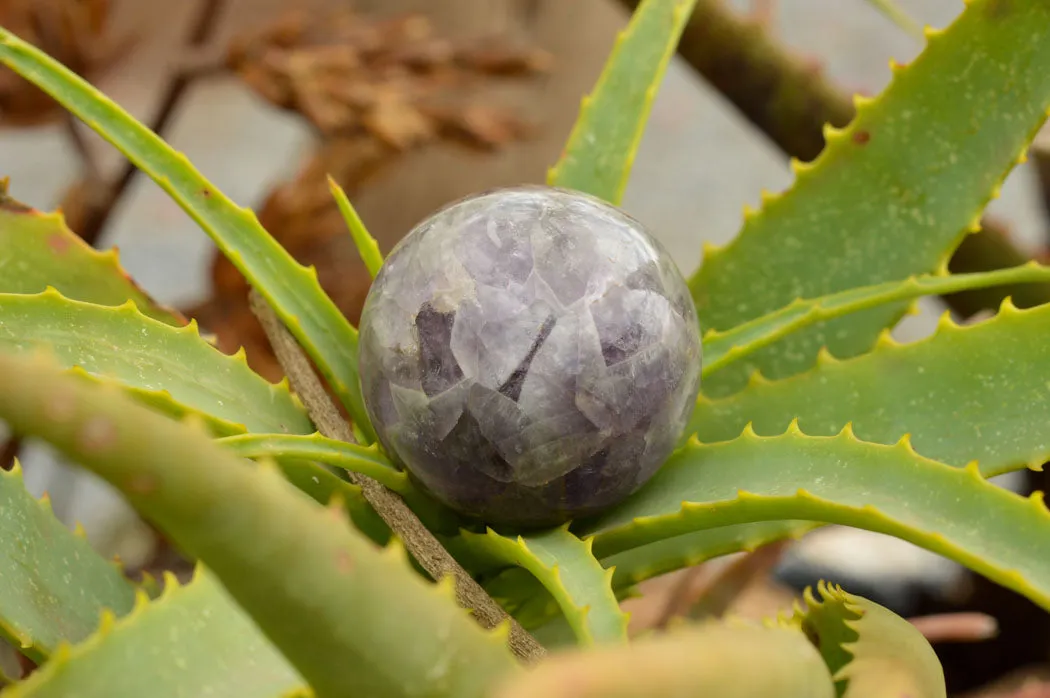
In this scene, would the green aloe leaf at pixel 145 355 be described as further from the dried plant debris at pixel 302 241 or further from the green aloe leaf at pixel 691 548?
the dried plant debris at pixel 302 241

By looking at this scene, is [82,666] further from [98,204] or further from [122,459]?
[98,204]

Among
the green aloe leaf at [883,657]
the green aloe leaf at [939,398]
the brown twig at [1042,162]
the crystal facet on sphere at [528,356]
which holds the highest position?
the brown twig at [1042,162]

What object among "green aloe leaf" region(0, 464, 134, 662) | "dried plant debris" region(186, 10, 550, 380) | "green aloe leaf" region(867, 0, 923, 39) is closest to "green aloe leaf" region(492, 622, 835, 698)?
"green aloe leaf" region(0, 464, 134, 662)

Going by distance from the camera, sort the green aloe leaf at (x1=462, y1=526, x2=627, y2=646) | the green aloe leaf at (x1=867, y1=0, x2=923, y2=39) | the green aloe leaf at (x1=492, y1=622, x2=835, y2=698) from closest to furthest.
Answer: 1. the green aloe leaf at (x1=492, y1=622, x2=835, y2=698)
2. the green aloe leaf at (x1=462, y1=526, x2=627, y2=646)
3. the green aloe leaf at (x1=867, y1=0, x2=923, y2=39)

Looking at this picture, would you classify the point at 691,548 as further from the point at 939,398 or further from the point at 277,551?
the point at 277,551

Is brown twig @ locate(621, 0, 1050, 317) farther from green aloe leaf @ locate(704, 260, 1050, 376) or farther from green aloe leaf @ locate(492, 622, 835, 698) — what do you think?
green aloe leaf @ locate(492, 622, 835, 698)

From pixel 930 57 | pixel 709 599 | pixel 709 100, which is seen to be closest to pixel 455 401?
pixel 930 57

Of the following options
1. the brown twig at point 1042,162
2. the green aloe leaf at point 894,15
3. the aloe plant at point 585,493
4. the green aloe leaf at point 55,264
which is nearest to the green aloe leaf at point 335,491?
the aloe plant at point 585,493
